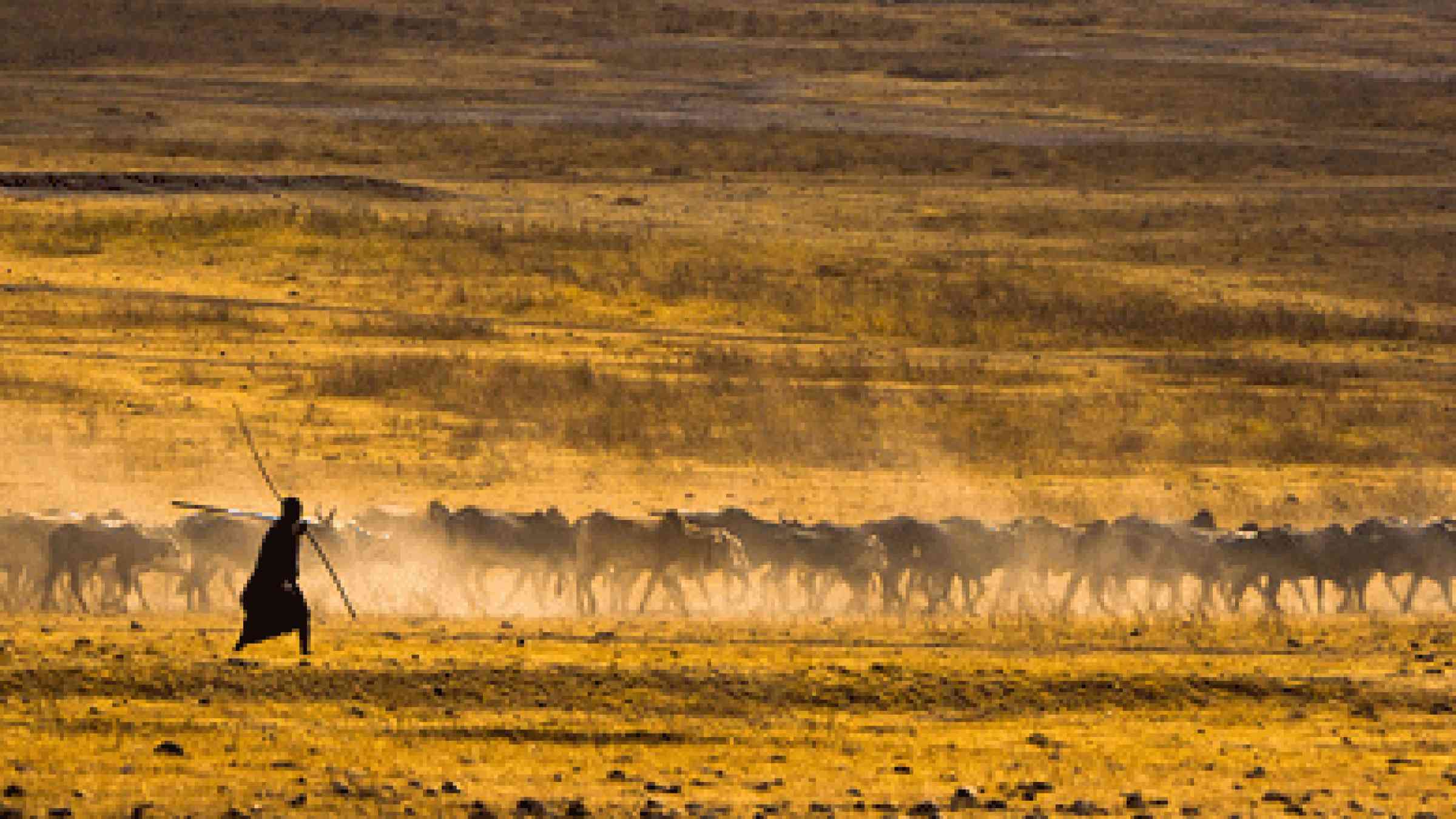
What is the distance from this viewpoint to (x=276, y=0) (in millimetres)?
95750

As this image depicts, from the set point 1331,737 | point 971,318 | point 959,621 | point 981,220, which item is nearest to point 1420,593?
point 959,621

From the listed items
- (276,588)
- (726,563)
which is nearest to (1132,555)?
(726,563)

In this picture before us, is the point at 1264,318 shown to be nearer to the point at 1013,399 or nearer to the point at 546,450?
the point at 1013,399

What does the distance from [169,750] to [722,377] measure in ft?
65.5

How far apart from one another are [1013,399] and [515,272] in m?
11.4

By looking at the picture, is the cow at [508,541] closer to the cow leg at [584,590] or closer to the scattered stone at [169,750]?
the cow leg at [584,590]

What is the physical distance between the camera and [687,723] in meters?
15.3

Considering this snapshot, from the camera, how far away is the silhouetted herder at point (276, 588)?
1481 centimetres

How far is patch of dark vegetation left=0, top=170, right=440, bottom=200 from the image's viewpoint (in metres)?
47.7

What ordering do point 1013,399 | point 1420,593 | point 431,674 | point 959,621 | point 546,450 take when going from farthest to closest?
point 1013,399, point 546,450, point 1420,593, point 959,621, point 431,674

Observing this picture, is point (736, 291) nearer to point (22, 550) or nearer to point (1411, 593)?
point (1411, 593)

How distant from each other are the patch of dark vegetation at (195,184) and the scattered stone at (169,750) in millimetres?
35437

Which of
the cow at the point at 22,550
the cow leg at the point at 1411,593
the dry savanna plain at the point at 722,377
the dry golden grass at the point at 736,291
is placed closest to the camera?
the dry savanna plain at the point at 722,377

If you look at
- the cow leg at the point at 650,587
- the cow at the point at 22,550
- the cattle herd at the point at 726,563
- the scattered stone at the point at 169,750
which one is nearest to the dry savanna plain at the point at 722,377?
the scattered stone at the point at 169,750
